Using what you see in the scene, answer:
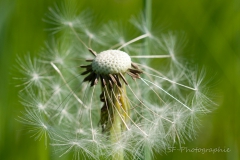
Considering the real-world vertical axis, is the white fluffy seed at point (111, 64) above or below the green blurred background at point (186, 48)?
below

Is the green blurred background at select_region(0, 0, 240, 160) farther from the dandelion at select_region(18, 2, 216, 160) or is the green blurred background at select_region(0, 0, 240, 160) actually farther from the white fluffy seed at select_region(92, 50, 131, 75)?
the white fluffy seed at select_region(92, 50, 131, 75)

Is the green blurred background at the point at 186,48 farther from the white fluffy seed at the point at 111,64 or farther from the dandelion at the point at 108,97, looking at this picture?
the white fluffy seed at the point at 111,64

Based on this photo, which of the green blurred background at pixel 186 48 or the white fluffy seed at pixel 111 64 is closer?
the white fluffy seed at pixel 111 64

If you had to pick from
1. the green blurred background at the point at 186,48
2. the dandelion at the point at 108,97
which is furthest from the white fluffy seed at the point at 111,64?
the green blurred background at the point at 186,48

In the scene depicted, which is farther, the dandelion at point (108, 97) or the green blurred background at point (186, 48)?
the green blurred background at point (186, 48)

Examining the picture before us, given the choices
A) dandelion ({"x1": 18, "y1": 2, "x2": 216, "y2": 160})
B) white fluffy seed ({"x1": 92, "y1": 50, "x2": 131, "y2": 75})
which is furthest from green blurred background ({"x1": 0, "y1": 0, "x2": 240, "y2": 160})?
white fluffy seed ({"x1": 92, "y1": 50, "x2": 131, "y2": 75})

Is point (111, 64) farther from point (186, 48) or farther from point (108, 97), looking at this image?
point (186, 48)

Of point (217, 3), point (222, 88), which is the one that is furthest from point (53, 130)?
point (217, 3)
